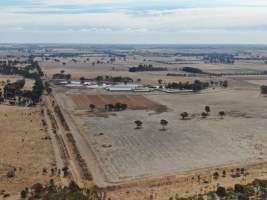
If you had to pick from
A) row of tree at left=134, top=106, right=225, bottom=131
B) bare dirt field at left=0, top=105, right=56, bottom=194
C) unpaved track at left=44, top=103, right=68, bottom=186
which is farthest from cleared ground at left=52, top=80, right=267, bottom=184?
bare dirt field at left=0, top=105, right=56, bottom=194

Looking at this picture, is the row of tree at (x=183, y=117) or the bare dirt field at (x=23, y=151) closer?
the bare dirt field at (x=23, y=151)

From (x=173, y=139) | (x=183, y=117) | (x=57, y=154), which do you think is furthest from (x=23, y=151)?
(x=183, y=117)

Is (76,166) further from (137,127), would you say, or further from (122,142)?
(137,127)

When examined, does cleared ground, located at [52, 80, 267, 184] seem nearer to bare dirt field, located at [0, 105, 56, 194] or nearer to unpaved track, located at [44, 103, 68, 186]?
unpaved track, located at [44, 103, 68, 186]

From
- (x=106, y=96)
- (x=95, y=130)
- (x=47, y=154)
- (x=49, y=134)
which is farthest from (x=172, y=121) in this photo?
(x=106, y=96)

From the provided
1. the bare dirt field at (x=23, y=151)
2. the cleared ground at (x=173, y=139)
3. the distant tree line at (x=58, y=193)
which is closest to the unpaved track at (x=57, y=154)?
the bare dirt field at (x=23, y=151)

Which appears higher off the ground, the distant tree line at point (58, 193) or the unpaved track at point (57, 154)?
the distant tree line at point (58, 193)

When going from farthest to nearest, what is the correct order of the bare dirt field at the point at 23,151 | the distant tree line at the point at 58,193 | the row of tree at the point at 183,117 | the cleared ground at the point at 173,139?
the row of tree at the point at 183,117 → the cleared ground at the point at 173,139 → the bare dirt field at the point at 23,151 → the distant tree line at the point at 58,193

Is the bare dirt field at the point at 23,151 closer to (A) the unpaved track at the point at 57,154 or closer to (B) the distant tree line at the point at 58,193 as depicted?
(A) the unpaved track at the point at 57,154
